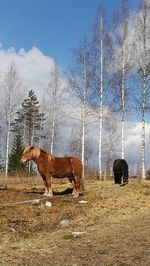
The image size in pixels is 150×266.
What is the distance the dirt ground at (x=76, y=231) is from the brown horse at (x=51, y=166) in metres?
0.63

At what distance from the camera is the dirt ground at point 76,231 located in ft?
28.1

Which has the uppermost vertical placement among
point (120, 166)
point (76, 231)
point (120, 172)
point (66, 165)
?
point (120, 166)

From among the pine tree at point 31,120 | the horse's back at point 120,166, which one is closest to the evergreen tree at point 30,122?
the pine tree at point 31,120

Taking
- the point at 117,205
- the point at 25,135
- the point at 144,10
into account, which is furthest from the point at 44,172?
the point at 25,135

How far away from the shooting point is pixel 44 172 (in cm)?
1700

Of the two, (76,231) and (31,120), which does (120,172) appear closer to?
(76,231)

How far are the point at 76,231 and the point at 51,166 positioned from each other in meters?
5.85

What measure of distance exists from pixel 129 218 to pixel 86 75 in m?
24.7

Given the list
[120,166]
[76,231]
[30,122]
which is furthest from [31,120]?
[76,231]

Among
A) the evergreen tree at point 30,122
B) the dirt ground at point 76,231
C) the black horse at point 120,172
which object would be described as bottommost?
the dirt ground at point 76,231

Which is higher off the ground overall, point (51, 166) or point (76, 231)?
point (51, 166)

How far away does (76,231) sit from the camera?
448 inches

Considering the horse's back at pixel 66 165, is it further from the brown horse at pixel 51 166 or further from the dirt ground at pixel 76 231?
the dirt ground at pixel 76 231

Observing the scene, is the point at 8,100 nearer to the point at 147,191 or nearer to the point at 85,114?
the point at 85,114
